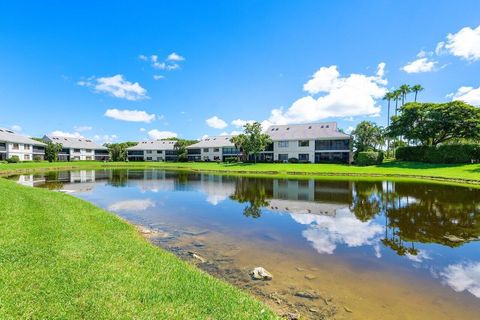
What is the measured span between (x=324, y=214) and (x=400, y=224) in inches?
158

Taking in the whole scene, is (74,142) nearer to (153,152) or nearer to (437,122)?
(153,152)

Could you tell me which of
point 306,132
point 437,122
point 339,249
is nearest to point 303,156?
point 306,132

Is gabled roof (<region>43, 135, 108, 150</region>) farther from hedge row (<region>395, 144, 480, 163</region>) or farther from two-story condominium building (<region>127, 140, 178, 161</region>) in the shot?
hedge row (<region>395, 144, 480, 163</region>)

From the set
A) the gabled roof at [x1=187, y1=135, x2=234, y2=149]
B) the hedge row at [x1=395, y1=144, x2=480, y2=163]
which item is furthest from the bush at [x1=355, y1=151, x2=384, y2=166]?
the gabled roof at [x1=187, y1=135, x2=234, y2=149]

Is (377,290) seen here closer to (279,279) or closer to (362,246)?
(279,279)

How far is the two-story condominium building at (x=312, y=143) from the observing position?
61.4m

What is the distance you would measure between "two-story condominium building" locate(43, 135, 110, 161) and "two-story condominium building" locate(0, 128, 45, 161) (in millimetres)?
6554

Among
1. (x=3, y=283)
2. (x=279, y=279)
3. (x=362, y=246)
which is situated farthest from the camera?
(x=362, y=246)

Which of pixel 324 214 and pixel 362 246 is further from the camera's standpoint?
pixel 324 214

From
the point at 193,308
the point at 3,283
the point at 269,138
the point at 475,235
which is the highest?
the point at 269,138

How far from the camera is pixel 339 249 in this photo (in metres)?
9.75

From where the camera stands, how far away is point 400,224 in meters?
13.2

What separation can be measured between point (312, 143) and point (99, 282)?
62957mm

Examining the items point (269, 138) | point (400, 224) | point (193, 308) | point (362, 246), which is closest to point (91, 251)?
point (193, 308)
